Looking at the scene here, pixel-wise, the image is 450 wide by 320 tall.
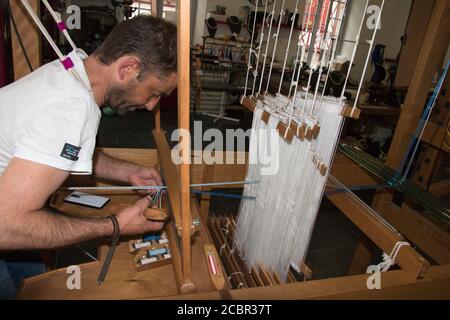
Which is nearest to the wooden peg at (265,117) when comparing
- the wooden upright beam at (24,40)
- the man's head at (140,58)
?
the man's head at (140,58)

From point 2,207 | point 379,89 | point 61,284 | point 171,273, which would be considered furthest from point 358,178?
point 379,89

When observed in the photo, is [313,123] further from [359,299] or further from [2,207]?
[2,207]

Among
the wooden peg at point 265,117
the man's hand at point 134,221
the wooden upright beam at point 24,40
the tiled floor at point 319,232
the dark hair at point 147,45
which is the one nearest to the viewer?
the dark hair at point 147,45

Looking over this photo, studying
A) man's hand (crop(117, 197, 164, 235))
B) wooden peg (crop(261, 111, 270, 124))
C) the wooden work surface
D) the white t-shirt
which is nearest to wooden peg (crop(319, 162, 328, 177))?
wooden peg (crop(261, 111, 270, 124))

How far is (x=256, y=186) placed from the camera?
1354 millimetres

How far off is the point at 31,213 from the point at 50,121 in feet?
0.81

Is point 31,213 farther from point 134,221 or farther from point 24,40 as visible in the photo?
point 24,40

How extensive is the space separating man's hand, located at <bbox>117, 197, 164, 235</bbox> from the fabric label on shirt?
278 mm

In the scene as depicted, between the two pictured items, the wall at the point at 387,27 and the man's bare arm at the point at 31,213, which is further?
the wall at the point at 387,27

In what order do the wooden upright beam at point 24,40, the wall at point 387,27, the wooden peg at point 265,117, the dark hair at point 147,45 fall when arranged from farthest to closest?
the wall at point 387,27 < the wooden upright beam at point 24,40 < the wooden peg at point 265,117 < the dark hair at point 147,45

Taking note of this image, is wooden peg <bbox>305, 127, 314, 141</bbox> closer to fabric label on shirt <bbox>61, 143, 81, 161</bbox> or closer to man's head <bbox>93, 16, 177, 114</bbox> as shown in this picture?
man's head <bbox>93, 16, 177, 114</bbox>

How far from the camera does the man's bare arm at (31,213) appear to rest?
0.84m

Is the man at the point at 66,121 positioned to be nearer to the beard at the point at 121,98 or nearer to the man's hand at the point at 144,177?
the beard at the point at 121,98

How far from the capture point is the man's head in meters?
1.00
